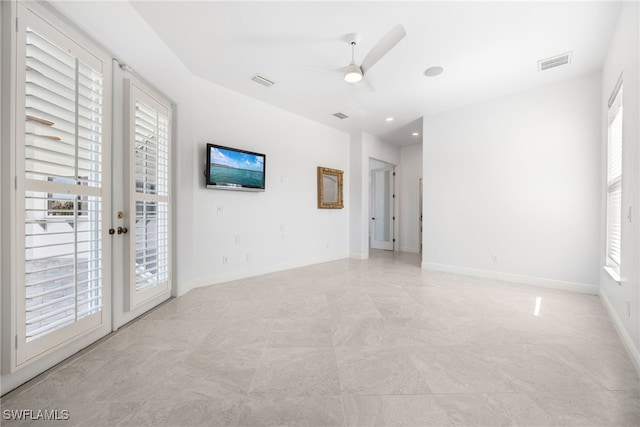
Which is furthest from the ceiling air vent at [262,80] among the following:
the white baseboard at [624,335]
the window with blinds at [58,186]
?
the white baseboard at [624,335]

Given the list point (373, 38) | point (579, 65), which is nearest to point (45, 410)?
point (373, 38)

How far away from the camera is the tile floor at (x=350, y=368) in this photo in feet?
4.69

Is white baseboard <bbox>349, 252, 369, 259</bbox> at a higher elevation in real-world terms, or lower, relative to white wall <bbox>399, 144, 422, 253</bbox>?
lower

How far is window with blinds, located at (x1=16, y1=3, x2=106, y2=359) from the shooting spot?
1.63m

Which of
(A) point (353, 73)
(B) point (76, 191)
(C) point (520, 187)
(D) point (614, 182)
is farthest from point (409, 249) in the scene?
(B) point (76, 191)

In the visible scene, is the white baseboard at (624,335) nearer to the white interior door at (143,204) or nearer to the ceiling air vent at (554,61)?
the ceiling air vent at (554,61)

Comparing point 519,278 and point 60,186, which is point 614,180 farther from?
point 60,186

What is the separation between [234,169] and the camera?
13.1ft

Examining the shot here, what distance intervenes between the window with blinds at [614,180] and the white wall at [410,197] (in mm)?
4104

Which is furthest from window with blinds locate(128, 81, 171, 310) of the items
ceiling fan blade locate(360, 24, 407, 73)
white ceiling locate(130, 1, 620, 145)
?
ceiling fan blade locate(360, 24, 407, 73)

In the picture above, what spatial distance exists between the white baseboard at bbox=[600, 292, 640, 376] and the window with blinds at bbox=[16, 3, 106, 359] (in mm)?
3958

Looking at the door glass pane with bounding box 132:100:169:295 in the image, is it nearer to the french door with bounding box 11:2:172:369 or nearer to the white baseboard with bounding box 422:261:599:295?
the french door with bounding box 11:2:172:369

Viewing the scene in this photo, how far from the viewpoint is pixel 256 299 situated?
10.8 feet

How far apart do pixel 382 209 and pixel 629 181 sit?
574 cm
